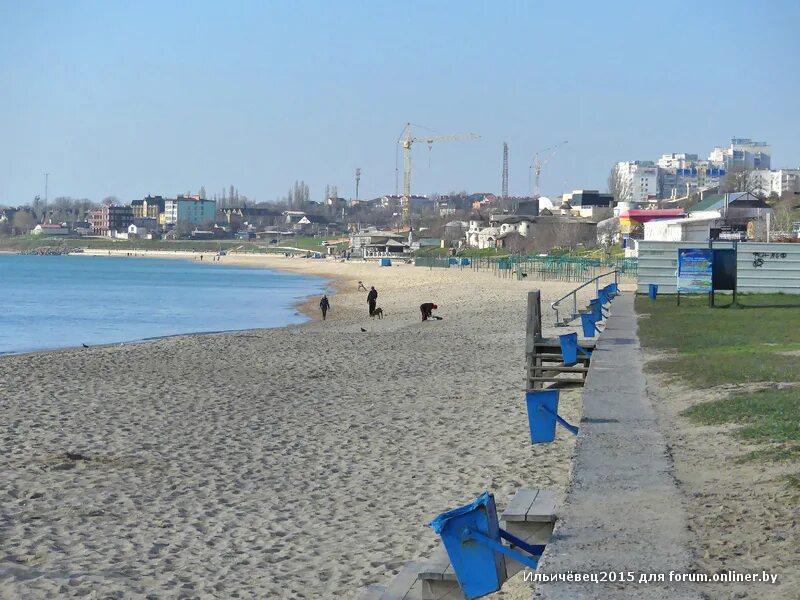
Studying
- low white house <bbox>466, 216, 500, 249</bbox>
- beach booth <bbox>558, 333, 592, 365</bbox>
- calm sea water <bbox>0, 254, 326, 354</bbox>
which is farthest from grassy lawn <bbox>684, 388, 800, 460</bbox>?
low white house <bbox>466, 216, 500, 249</bbox>

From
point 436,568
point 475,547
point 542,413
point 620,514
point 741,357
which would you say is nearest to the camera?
point 475,547

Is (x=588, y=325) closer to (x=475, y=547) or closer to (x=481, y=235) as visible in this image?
(x=475, y=547)

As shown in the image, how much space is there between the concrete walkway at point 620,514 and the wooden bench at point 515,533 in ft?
0.56

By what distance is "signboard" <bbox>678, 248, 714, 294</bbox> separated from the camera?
29709 millimetres

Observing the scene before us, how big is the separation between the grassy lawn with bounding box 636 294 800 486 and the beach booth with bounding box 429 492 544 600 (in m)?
2.89

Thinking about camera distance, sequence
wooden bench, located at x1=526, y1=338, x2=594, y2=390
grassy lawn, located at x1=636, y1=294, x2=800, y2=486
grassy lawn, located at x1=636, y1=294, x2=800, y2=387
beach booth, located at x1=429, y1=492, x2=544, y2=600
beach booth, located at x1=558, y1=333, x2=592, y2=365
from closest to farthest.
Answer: beach booth, located at x1=429, y1=492, x2=544, y2=600 < grassy lawn, located at x1=636, y1=294, x2=800, y2=486 < grassy lawn, located at x1=636, y1=294, x2=800, y2=387 < beach booth, located at x1=558, y1=333, x2=592, y2=365 < wooden bench, located at x1=526, y1=338, x2=594, y2=390

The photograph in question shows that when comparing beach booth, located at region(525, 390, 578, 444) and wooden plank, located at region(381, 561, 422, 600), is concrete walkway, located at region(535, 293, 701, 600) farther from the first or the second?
wooden plank, located at region(381, 561, 422, 600)

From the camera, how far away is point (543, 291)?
2112 inches

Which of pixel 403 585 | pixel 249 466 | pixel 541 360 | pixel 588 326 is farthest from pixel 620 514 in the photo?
pixel 588 326

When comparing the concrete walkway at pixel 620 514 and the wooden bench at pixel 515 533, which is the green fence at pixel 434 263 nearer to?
the concrete walkway at pixel 620 514

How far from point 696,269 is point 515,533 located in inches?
952

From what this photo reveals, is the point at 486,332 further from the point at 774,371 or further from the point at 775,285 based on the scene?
the point at 774,371

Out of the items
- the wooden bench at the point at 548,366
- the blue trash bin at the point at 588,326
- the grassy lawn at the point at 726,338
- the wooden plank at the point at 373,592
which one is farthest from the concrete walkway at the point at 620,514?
the blue trash bin at the point at 588,326

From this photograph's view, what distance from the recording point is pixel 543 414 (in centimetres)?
1092
